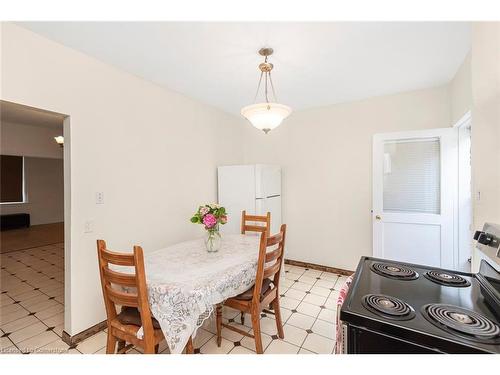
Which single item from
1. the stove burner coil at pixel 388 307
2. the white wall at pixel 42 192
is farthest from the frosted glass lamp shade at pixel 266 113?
the white wall at pixel 42 192

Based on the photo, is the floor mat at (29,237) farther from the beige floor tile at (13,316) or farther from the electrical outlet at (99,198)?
the electrical outlet at (99,198)

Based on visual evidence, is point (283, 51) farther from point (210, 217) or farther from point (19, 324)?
point (19, 324)

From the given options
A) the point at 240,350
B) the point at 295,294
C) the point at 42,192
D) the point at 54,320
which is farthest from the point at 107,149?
the point at 42,192

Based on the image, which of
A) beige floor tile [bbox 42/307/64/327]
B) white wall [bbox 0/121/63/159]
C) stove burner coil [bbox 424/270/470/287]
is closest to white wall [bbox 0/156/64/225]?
white wall [bbox 0/121/63/159]

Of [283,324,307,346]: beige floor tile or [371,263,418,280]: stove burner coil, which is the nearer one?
[371,263,418,280]: stove burner coil

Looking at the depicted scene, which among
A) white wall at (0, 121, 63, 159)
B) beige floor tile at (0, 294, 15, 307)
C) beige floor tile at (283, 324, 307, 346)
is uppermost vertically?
white wall at (0, 121, 63, 159)

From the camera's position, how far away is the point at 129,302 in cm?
137

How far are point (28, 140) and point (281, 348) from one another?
5.87m

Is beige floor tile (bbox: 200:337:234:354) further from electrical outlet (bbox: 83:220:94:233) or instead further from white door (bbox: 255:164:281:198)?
white door (bbox: 255:164:281:198)

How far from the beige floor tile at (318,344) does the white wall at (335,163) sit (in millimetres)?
1584

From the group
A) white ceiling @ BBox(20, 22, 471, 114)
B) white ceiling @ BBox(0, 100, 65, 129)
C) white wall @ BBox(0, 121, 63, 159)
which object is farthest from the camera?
white wall @ BBox(0, 121, 63, 159)

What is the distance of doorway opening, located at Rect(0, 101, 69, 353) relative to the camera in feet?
7.09
